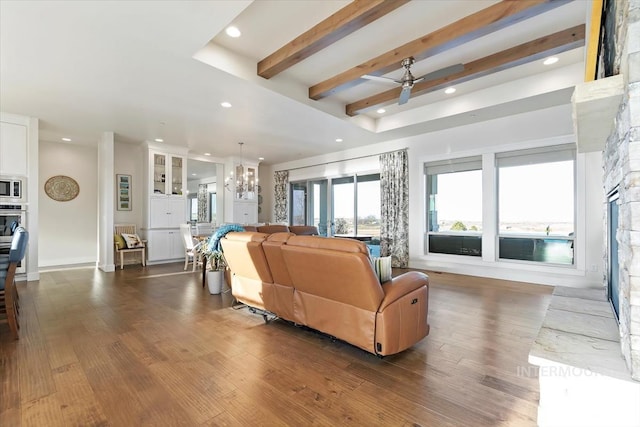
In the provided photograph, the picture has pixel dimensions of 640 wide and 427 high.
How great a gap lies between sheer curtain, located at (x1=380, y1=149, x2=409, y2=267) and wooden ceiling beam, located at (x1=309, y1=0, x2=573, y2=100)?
115 inches

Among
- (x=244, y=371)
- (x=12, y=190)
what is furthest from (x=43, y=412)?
(x=12, y=190)

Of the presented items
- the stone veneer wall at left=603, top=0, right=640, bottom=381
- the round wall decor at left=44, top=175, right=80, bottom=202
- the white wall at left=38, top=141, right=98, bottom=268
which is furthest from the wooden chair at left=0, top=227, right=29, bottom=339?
the round wall decor at left=44, top=175, right=80, bottom=202

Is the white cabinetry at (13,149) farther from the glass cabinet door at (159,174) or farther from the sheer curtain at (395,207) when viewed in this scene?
the sheer curtain at (395,207)

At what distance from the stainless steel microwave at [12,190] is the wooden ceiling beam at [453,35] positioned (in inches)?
217

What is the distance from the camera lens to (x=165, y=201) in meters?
7.13

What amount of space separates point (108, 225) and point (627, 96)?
298 inches

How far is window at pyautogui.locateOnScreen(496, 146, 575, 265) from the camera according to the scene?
4.76 meters

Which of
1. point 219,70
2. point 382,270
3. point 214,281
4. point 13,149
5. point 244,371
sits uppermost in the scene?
point 219,70

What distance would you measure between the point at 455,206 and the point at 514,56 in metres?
3.04

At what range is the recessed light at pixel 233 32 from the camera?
3098 mm

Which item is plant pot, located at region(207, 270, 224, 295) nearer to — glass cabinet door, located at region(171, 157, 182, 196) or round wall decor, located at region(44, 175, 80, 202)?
glass cabinet door, located at region(171, 157, 182, 196)

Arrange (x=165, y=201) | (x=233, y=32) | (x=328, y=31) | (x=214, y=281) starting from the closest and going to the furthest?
(x=328, y=31) → (x=233, y=32) → (x=214, y=281) → (x=165, y=201)

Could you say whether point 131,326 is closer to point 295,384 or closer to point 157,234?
point 295,384

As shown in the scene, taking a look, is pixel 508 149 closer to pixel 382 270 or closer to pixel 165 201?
pixel 382 270
